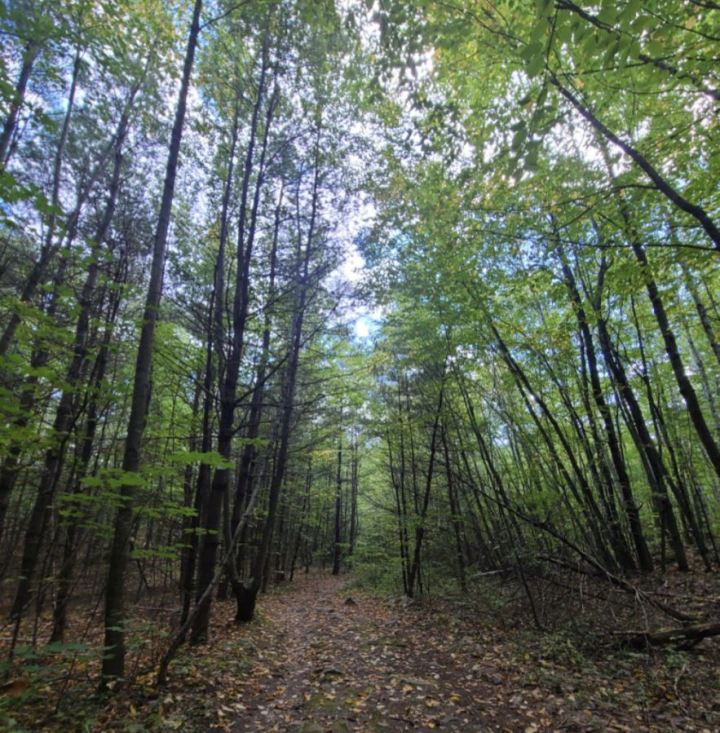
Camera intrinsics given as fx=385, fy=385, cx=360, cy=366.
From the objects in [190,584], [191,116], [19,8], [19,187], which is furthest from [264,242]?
[190,584]

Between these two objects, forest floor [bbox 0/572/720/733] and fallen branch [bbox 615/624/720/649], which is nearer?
forest floor [bbox 0/572/720/733]

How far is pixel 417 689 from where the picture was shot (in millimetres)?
4781

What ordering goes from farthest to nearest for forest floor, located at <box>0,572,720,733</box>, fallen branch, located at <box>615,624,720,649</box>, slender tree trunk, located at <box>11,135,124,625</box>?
slender tree trunk, located at <box>11,135,124,625</box>
fallen branch, located at <box>615,624,720,649</box>
forest floor, located at <box>0,572,720,733</box>

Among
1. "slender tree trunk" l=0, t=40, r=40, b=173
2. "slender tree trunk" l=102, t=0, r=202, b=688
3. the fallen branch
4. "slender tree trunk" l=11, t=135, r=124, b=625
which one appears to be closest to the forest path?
"slender tree trunk" l=102, t=0, r=202, b=688

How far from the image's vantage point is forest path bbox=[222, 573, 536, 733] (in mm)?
3979

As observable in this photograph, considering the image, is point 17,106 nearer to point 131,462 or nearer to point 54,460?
point 54,460

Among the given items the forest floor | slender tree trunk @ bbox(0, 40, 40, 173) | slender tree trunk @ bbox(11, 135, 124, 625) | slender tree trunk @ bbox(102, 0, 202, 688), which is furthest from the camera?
slender tree trunk @ bbox(11, 135, 124, 625)

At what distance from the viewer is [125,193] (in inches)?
304

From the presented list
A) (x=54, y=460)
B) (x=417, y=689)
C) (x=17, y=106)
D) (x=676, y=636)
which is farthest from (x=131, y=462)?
(x=676, y=636)

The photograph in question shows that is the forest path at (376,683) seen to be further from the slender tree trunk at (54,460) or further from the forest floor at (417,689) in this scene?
the slender tree trunk at (54,460)

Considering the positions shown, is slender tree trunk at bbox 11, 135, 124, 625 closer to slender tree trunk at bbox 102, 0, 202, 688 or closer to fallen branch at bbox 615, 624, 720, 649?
slender tree trunk at bbox 102, 0, 202, 688

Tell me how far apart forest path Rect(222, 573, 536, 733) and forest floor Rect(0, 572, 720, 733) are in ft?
0.06

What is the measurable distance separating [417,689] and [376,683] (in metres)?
0.56

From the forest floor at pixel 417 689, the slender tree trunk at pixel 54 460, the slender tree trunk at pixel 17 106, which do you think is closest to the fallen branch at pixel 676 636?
the forest floor at pixel 417 689
